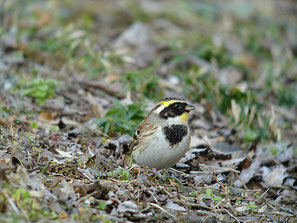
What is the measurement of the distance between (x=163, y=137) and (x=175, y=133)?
0.56 feet

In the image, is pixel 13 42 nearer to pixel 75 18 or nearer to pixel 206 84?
pixel 75 18

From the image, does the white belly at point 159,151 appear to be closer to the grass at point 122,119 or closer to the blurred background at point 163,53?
the grass at point 122,119

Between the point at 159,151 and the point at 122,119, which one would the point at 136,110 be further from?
the point at 159,151

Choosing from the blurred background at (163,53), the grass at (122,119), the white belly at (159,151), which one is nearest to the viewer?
the white belly at (159,151)

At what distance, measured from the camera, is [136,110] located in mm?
7516

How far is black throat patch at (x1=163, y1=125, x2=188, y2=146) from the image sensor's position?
582cm

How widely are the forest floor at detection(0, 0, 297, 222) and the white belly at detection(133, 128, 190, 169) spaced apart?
7.1 inches

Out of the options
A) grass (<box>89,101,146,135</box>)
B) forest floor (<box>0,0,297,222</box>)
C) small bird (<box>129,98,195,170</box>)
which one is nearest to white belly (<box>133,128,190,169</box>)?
small bird (<box>129,98,195,170</box>)

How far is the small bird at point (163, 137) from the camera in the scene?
576 cm

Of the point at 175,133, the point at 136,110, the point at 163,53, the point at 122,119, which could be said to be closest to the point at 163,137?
the point at 175,133

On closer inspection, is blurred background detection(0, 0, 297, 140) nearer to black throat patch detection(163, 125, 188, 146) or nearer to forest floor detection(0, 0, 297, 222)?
forest floor detection(0, 0, 297, 222)

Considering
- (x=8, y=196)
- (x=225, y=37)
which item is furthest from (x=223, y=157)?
(x=225, y=37)

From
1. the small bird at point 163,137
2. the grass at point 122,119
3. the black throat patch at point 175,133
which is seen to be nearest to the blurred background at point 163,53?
the grass at point 122,119

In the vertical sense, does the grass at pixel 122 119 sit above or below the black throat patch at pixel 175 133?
below
